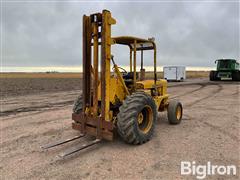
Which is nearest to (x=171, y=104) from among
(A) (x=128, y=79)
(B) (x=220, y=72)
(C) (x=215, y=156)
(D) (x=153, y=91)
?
(D) (x=153, y=91)

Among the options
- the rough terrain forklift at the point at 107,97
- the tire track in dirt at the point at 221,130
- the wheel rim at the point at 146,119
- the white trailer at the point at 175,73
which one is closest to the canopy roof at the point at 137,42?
the rough terrain forklift at the point at 107,97

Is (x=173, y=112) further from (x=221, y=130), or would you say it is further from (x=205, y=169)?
(x=205, y=169)

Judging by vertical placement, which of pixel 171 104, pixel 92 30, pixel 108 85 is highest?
pixel 92 30

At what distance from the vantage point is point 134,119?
16.8 feet

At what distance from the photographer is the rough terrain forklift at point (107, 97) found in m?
5.14

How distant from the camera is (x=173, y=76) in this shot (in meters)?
33.4

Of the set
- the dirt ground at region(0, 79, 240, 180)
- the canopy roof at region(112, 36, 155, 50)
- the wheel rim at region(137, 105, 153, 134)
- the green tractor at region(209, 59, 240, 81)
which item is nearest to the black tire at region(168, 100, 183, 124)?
the dirt ground at region(0, 79, 240, 180)

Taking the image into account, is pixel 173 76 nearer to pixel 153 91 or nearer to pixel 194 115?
pixel 194 115

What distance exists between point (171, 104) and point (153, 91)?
90 centimetres

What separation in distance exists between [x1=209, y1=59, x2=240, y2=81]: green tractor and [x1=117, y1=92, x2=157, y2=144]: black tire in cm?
2814

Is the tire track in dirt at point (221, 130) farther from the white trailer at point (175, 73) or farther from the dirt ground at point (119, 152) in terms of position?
the white trailer at point (175, 73)

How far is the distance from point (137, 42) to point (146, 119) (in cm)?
214

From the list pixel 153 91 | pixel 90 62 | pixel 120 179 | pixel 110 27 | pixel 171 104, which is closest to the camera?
pixel 120 179

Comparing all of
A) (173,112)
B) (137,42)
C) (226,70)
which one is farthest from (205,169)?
(226,70)
